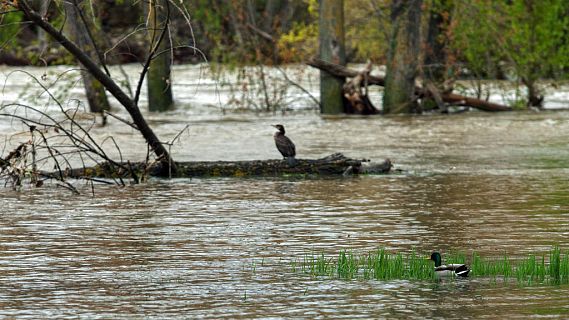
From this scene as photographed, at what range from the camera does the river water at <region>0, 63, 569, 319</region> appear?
9617mm

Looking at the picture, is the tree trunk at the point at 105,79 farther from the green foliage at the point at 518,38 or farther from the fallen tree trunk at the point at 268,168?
the green foliage at the point at 518,38

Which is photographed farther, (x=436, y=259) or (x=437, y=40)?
(x=437, y=40)

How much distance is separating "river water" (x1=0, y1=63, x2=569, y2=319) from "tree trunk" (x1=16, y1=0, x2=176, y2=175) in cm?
42

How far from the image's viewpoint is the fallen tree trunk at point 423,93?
3145 cm

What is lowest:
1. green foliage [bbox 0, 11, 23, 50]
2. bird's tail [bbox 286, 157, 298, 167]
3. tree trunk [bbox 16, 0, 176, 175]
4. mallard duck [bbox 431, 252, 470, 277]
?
mallard duck [bbox 431, 252, 470, 277]

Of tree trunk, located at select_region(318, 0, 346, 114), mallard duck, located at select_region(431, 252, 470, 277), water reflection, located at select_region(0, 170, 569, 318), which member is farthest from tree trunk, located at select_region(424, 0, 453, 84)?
mallard duck, located at select_region(431, 252, 470, 277)

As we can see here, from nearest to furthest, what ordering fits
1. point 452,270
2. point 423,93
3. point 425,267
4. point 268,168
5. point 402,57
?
point 452,270
point 425,267
point 268,168
point 402,57
point 423,93

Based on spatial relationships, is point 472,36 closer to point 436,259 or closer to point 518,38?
point 518,38

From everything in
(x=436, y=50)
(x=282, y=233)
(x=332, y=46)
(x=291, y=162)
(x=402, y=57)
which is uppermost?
(x=332, y=46)

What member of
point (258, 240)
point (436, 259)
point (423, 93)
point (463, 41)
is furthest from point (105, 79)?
point (463, 41)

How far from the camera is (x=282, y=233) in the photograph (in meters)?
13.4

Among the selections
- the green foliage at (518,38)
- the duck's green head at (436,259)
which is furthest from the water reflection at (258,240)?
the green foliage at (518,38)

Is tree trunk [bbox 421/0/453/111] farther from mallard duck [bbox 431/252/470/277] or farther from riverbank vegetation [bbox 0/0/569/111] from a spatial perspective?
mallard duck [bbox 431/252/470/277]

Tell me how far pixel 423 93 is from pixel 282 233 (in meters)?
19.1
